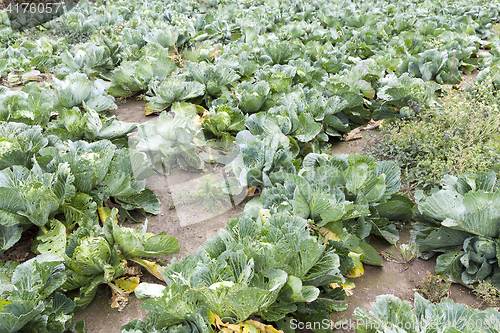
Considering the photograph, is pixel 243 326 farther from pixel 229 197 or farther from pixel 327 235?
pixel 229 197

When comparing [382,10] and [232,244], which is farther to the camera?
[382,10]

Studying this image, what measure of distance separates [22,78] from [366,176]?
524 centimetres

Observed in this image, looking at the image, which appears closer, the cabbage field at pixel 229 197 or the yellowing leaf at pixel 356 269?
the cabbage field at pixel 229 197

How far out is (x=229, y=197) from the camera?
343cm

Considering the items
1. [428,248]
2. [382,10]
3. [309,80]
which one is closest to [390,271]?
[428,248]

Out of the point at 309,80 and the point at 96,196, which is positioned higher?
the point at 309,80

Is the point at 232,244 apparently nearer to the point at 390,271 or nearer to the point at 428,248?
the point at 390,271

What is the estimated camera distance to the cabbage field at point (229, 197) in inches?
81.9

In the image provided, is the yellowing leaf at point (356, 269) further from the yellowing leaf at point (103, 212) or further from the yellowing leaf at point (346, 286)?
the yellowing leaf at point (103, 212)

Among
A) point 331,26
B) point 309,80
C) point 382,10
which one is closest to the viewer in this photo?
point 309,80

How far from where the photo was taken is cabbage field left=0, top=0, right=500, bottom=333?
6.82 feet

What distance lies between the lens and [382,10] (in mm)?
8852

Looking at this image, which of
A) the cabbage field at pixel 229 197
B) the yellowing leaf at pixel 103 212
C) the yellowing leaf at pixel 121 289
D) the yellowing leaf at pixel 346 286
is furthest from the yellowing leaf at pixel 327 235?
the yellowing leaf at pixel 103 212

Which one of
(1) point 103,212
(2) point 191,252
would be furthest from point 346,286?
(1) point 103,212
